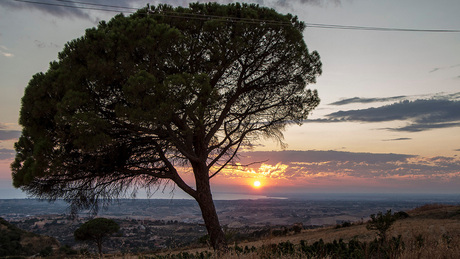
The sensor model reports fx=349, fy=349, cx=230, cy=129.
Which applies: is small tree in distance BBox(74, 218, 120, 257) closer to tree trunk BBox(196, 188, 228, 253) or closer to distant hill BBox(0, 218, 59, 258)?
distant hill BBox(0, 218, 59, 258)

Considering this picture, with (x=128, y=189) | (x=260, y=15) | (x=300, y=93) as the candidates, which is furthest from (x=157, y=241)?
(x=260, y=15)

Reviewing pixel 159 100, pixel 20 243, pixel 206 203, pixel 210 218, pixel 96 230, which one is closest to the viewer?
pixel 159 100

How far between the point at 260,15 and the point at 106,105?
594 centimetres

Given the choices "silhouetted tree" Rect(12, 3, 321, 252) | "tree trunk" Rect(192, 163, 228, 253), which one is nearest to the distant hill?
"silhouetted tree" Rect(12, 3, 321, 252)

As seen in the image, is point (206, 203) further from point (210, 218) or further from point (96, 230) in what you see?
point (96, 230)

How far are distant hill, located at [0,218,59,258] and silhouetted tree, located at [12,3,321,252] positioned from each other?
16310 mm

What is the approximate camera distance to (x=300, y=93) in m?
13.4

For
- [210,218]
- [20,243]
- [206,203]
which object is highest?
[206,203]

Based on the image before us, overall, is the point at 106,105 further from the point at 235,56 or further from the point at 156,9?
the point at 235,56

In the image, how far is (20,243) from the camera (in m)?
28.7

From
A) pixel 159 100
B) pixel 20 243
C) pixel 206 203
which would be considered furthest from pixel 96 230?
pixel 159 100

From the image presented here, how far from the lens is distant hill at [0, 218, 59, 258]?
2550 cm

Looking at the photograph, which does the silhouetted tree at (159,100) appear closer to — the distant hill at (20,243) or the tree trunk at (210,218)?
the tree trunk at (210,218)

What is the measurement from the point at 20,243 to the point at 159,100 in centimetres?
2657
